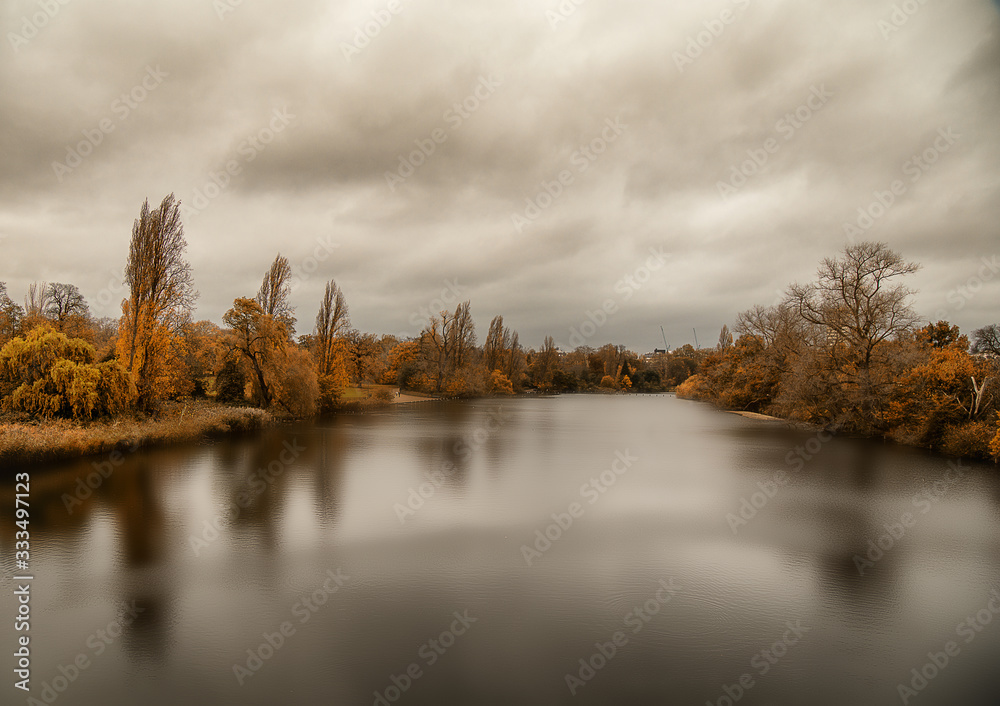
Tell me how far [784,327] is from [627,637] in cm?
3465

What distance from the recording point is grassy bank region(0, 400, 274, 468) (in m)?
12.7

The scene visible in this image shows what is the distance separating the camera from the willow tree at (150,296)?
59.9ft

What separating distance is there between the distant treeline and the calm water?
5.12 m

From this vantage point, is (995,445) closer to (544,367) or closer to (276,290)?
(276,290)

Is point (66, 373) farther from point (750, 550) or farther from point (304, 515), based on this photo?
point (750, 550)

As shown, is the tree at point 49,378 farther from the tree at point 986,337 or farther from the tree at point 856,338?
the tree at point 986,337

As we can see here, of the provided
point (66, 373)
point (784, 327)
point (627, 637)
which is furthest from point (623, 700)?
point (784, 327)

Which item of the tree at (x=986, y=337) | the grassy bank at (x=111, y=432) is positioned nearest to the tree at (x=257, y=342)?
the grassy bank at (x=111, y=432)

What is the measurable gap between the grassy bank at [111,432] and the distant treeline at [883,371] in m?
24.6

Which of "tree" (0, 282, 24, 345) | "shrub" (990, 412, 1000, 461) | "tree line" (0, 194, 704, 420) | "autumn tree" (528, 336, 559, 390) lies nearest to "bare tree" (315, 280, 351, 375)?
"tree line" (0, 194, 704, 420)

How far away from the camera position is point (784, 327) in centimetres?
3447

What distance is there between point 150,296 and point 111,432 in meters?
5.84

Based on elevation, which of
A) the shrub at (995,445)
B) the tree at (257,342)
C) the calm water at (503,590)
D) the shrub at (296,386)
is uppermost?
the tree at (257,342)

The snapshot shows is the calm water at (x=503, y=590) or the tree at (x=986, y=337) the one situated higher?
the tree at (x=986, y=337)
